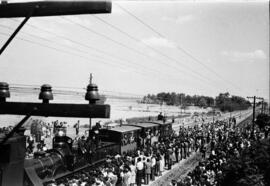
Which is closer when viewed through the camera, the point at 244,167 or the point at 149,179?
the point at 244,167

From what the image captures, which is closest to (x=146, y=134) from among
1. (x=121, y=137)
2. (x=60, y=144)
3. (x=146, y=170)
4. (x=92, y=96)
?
(x=121, y=137)

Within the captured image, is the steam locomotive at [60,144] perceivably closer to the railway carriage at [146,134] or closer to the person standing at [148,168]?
the railway carriage at [146,134]

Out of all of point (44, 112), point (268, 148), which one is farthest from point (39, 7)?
point (268, 148)

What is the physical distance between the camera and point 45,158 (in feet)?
40.9

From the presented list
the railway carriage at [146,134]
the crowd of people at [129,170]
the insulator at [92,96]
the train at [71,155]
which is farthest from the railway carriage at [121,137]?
the insulator at [92,96]

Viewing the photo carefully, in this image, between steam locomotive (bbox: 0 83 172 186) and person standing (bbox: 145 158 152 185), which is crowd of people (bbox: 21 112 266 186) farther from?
steam locomotive (bbox: 0 83 172 186)

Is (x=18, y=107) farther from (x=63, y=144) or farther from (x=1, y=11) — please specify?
(x=63, y=144)

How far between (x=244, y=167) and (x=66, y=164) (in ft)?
26.1

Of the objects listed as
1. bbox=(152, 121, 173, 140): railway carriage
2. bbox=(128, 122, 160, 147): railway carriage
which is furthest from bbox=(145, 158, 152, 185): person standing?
bbox=(152, 121, 173, 140): railway carriage

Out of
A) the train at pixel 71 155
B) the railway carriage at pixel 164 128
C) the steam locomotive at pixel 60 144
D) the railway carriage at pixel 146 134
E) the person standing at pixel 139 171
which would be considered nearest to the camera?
the steam locomotive at pixel 60 144

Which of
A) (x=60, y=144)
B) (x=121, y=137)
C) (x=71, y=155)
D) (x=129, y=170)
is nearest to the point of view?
(x=129, y=170)

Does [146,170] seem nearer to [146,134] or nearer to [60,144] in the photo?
[60,144]

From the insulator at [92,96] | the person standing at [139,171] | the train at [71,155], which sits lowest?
→ the person standing at [139,171]

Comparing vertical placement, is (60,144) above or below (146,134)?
above
